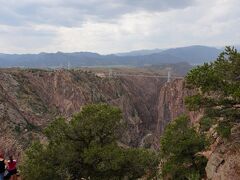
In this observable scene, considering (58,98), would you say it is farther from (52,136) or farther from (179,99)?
(52,136)

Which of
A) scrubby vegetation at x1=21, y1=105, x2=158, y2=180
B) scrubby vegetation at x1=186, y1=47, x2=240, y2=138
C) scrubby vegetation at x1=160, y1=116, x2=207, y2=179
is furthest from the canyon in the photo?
scrubby vegetation at x1=186, y1=47, x2=240, y2=138

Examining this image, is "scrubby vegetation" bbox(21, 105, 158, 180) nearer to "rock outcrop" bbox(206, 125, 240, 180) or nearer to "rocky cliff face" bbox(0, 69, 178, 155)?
"rock outcrop" bbox(206, 125, 240, 180)

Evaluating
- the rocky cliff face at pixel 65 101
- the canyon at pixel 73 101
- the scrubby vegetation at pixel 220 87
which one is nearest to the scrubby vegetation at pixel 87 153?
the scrubby vegetation at pixel 220 87

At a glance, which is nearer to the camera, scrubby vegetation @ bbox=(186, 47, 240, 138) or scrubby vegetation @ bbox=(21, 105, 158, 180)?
scrubby vegetation @ bbox=(186, 47, 240, 138)

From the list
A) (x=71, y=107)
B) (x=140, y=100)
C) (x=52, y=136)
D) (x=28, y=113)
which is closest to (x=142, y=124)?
(x=140, y=100)

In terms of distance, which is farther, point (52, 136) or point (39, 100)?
point (39, 100)

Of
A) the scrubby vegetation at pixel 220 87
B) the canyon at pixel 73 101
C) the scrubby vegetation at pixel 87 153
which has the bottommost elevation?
the canyon at pixel 73 101

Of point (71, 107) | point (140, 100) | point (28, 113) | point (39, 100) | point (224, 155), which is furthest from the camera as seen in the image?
Result: point (140, 100)

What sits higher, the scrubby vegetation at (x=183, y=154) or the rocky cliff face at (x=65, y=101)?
the scrubby vegetation at (x=183, y=154)

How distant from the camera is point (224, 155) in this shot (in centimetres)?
2370

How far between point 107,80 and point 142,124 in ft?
65.4

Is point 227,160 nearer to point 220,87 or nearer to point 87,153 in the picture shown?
point 220,87

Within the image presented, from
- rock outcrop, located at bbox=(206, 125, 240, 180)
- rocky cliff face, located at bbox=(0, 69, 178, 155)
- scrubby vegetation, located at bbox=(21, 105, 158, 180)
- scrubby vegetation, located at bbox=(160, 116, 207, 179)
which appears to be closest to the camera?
rock outcrop, located at bbox=(206, 125, 240, 180)

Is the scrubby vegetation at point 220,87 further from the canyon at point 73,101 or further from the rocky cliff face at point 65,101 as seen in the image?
the rocky cliff face at point 65,101
